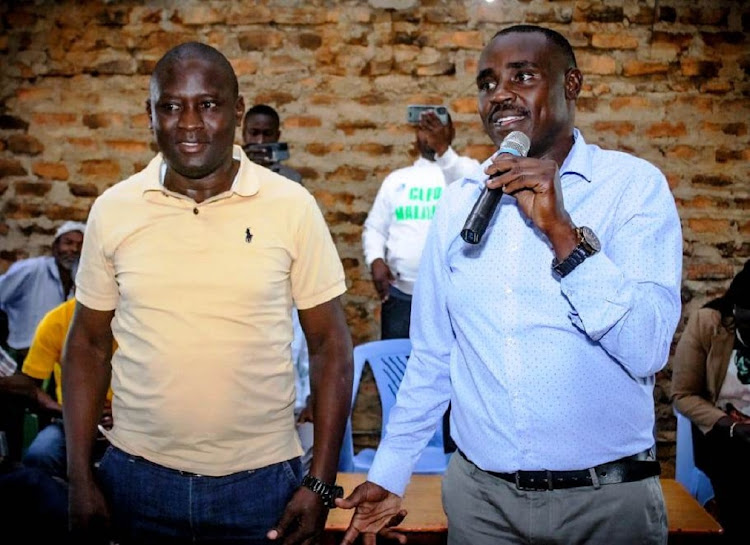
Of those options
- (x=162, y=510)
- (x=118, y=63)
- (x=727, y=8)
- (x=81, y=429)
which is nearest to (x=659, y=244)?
(x=162, y=510)

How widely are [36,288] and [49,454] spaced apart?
49.9 inches

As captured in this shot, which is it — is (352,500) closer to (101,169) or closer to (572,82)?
(572,82)

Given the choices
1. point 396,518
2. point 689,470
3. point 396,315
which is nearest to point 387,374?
point 396,315

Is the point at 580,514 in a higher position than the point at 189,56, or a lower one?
lower

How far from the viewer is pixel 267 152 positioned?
379cm

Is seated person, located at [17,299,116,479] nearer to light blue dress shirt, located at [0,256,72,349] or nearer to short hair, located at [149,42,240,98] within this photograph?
light blue dress shirt, located at [0,256,72,349]

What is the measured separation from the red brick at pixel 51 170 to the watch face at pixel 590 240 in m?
3.73

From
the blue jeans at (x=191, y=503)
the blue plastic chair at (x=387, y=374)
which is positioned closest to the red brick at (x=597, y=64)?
the blue plastic chair at (x=387, y=374)

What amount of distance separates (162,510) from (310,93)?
2.95m

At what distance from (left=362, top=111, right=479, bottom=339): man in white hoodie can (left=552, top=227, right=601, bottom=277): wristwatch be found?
2.63 meters

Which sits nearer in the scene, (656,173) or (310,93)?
(656,173)

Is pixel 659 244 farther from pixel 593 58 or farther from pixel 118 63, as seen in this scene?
pixel 118 63

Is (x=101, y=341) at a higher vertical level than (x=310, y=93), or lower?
lower

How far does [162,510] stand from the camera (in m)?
1.64
